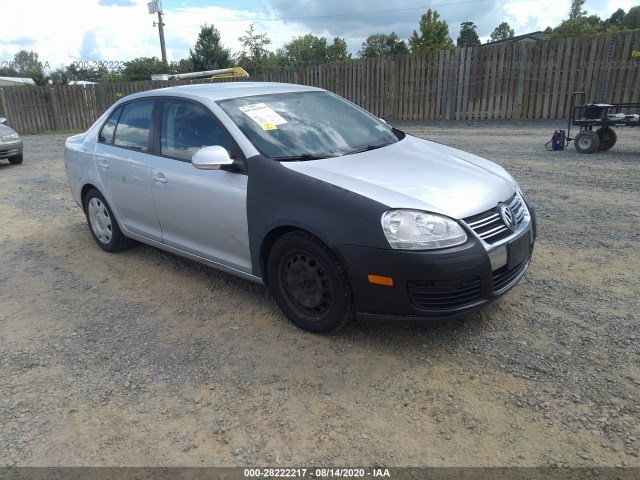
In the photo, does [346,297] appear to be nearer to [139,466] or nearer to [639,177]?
[139,466]

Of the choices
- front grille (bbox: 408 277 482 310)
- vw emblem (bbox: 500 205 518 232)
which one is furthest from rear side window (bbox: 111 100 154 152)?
vw emblem (bbox: 500 205 518 232)

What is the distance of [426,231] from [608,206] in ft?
13.4

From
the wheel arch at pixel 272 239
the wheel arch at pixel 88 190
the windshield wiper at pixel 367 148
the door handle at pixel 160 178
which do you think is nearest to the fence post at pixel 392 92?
the wheel arch at pixel 88 190

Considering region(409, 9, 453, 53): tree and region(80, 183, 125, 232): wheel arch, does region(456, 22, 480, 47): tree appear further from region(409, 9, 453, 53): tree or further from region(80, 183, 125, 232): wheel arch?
region(80, 183, 125, 232): wheel arch

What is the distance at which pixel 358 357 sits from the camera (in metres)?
3.13

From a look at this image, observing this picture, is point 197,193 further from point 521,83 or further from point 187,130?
point 521,83

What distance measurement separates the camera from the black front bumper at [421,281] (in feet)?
9.36

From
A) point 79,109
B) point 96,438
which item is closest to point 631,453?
point 96,438

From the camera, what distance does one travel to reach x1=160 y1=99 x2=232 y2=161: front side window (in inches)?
148

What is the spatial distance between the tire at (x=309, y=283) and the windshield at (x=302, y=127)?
69 centimetres

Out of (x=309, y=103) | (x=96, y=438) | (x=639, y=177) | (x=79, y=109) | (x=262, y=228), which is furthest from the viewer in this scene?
(x=79, y=109)

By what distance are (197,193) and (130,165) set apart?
1090mm

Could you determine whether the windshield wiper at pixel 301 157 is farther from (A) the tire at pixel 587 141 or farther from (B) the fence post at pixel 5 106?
(B) the fence post at pixel 5 106

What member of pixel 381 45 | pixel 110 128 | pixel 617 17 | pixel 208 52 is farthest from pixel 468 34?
pixel 110 128
